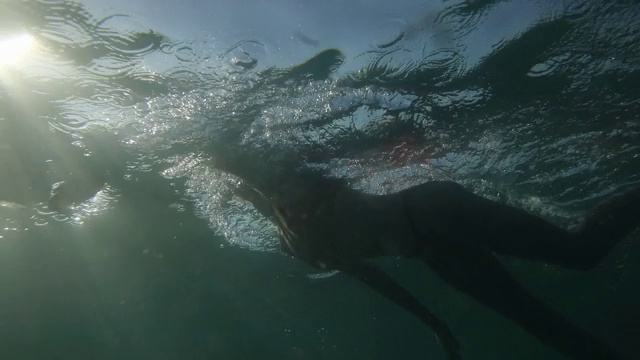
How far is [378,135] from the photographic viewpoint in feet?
37.7

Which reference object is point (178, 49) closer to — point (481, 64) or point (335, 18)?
point (335, 18)

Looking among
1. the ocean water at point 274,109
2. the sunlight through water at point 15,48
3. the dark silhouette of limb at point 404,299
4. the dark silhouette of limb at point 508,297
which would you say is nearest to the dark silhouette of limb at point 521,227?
the dark silhouette of limb at point 508,297

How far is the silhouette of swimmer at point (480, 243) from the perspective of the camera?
580 centimetres

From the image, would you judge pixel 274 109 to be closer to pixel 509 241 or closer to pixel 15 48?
pixel 15 48

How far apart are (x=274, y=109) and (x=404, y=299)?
17.5ft

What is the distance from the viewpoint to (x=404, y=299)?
6.99m

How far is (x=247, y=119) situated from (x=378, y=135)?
10.6 ft

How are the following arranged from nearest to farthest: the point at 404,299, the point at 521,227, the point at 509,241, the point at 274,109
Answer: the point at 521,227 → the point at 509,241 → the point at 404,299 → the point at 274,109

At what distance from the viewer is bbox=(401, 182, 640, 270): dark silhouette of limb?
5992 millimetres

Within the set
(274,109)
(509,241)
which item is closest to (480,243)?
(509,241)

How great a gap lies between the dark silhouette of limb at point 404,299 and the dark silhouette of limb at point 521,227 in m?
1.11

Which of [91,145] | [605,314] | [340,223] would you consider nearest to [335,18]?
[340,223]

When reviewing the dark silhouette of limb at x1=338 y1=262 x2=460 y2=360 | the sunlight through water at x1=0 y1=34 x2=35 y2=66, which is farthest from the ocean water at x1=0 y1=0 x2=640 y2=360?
the dark silhouette of limb at x1=338 y1=262 x2=460 y2=360

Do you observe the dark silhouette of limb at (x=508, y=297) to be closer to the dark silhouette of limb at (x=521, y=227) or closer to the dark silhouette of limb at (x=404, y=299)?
the dark silhouette of limb at (x=521, y=227)
